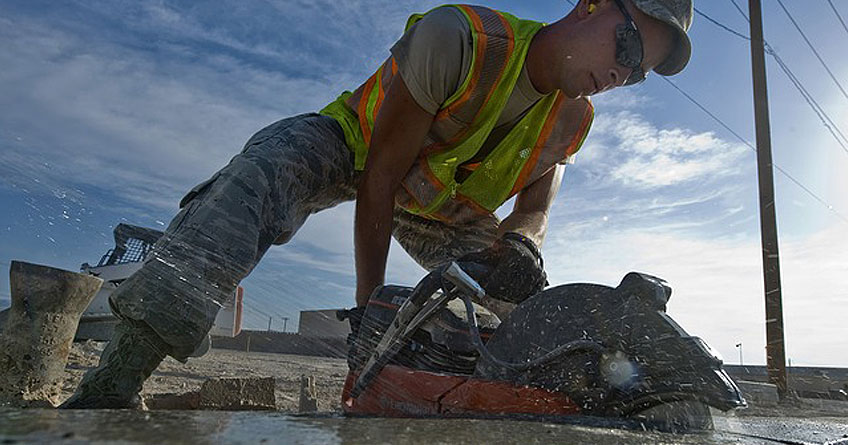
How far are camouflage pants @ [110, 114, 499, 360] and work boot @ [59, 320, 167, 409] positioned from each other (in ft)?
0.18

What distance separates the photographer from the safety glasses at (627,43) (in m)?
2.56

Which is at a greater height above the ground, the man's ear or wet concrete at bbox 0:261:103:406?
the man's ear

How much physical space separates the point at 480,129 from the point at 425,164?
0.98 feet

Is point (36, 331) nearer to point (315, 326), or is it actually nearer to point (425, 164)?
point (425, 164)

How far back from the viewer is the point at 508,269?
7.01 feet

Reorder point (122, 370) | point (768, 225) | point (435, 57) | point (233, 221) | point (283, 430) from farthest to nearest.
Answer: point (768, 225) → point (435, 57) → point (233, 221) → point (122, 370) → point (283, 430)

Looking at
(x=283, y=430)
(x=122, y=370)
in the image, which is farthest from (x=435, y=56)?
(x=283, y=430)

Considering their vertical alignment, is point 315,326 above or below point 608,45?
below

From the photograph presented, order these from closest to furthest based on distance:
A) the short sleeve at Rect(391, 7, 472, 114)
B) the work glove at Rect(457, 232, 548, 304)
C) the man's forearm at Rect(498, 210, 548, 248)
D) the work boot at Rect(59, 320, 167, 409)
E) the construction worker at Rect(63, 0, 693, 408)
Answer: the work boot at Rect(59, 320, 167, 409)
the construction worker at Rect(63, 0, 693, 408)
the work glove at Rect(457, 232, 548, 304)
the short sleeve at Rect(391, 7, 472, 114)
the man's forearm at Rect(498, 210, 548, 248)

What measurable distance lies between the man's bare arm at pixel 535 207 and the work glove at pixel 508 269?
0.68 metres

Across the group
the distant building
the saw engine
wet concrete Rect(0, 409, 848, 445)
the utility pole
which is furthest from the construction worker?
the distant building

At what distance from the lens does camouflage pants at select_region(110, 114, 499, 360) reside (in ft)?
6.23

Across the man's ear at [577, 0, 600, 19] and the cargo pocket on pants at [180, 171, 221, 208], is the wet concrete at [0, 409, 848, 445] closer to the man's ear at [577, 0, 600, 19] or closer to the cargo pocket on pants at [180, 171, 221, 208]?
the cargo pocket on pants at [180, 171, 221, 208]

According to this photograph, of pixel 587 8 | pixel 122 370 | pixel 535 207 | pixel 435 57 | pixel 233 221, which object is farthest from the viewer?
pixel 535 207
